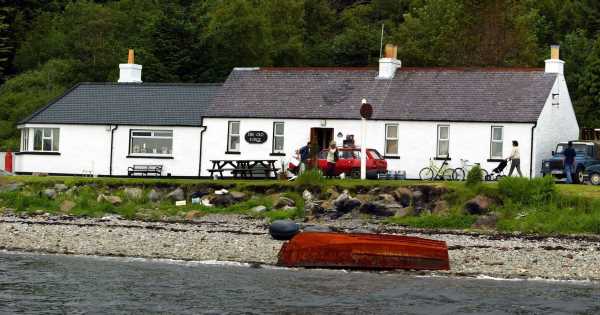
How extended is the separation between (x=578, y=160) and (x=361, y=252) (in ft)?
68.8

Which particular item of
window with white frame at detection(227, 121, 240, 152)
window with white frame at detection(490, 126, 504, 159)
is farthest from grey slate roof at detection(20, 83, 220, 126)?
window with white frame at detection(490, 126, 504, 159)

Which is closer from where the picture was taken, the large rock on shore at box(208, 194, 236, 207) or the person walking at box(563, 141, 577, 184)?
the large rock on shore at box(208, 194, 236, 207)

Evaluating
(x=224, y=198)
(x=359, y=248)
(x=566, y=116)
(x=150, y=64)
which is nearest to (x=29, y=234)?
(x=224, y=198)

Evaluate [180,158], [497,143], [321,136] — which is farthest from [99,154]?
[497,143]

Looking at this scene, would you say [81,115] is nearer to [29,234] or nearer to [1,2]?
[29,234]

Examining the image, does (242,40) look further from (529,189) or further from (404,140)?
(529,189)

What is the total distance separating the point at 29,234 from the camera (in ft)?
133

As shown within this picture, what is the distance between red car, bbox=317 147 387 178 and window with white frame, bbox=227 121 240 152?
625 centimetres

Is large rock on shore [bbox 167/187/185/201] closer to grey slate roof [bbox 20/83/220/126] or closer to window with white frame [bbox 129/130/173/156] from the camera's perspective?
grey slate roof [bbox 20/83/220/126]

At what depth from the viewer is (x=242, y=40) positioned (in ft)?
276

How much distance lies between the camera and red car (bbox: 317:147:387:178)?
5209 cm

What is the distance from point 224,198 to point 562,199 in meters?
12.9

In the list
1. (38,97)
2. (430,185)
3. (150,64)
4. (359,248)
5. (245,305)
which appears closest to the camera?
(245,305)

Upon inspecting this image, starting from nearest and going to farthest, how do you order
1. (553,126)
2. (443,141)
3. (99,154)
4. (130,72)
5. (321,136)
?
(443,141), (553,126), (321,136), (99,154), (130,72)
